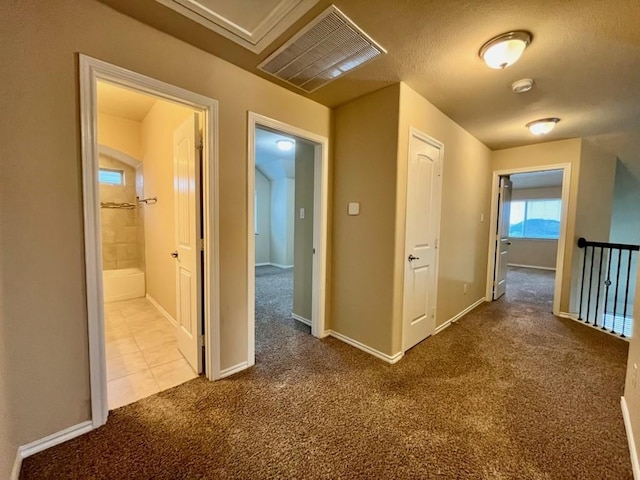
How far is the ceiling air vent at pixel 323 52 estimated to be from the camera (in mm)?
1573

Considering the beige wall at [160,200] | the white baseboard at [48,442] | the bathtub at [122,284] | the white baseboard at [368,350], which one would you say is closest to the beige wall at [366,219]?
the white baseboard at [368,350]

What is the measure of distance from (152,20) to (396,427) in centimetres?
287

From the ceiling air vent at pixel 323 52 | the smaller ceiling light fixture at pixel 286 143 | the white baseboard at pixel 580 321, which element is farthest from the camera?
the smaller ceiling light fixture at pixel 286 143

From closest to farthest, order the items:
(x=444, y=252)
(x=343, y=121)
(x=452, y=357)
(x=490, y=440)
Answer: (x=490, y=440), (x=452, y=357), (x=343, y=121), (x=444, y=252)

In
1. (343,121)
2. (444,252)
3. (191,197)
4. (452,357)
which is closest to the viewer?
(191,197)

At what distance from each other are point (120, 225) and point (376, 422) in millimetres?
4772

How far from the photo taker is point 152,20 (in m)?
1.58

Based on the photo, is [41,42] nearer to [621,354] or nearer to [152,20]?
[152,20]

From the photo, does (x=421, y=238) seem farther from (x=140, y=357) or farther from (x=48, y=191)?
(x=140, y=357)

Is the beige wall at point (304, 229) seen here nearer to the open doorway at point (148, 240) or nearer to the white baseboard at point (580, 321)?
the open doorway at point (148, 240)

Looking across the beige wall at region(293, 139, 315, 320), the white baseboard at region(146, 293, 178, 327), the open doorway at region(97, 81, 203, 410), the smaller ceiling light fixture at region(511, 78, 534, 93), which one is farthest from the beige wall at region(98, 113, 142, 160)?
the smaller ceiling light fixture at region(511, 78, 534, 93)

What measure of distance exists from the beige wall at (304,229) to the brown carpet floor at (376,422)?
693 mm

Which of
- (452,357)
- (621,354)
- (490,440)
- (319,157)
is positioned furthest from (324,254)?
(621,354)

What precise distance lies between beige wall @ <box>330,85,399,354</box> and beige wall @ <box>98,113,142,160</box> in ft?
10.4
